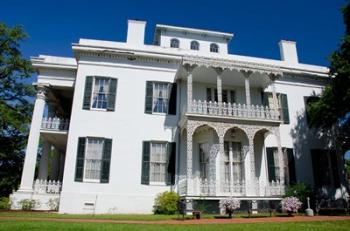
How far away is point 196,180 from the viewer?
16250mm

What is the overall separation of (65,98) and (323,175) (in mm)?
18253

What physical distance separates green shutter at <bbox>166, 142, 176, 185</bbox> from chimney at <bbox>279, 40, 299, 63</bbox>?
37.2 feet

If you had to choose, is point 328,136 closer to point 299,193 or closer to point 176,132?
point 299,193

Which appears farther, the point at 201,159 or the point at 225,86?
the point at 225,86

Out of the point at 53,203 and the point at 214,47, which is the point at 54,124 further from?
the point at 214,47

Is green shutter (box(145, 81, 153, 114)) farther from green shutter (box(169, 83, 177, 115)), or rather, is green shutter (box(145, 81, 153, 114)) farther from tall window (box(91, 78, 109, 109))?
tall window (box(91, 78, 109, 109))

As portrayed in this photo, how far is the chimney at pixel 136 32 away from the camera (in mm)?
19745

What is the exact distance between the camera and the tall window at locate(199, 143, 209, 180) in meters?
16.9

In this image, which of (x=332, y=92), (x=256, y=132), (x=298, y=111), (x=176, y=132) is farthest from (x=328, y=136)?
(x=176, y=132)

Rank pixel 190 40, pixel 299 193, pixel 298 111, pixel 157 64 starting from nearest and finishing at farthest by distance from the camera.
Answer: pixel 299 193 → pixel 157 64 → pixel 298 111 → pixel 190 40

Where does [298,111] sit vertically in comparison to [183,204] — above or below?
above

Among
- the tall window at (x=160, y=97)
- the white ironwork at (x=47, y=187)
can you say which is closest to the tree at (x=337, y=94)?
the tall window at (x=160, y=97)

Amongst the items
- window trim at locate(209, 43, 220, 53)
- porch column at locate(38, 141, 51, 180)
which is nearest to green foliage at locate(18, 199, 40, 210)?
porch column at locate(38, 141, 51, 180)

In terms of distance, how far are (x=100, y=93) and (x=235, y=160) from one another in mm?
8926
